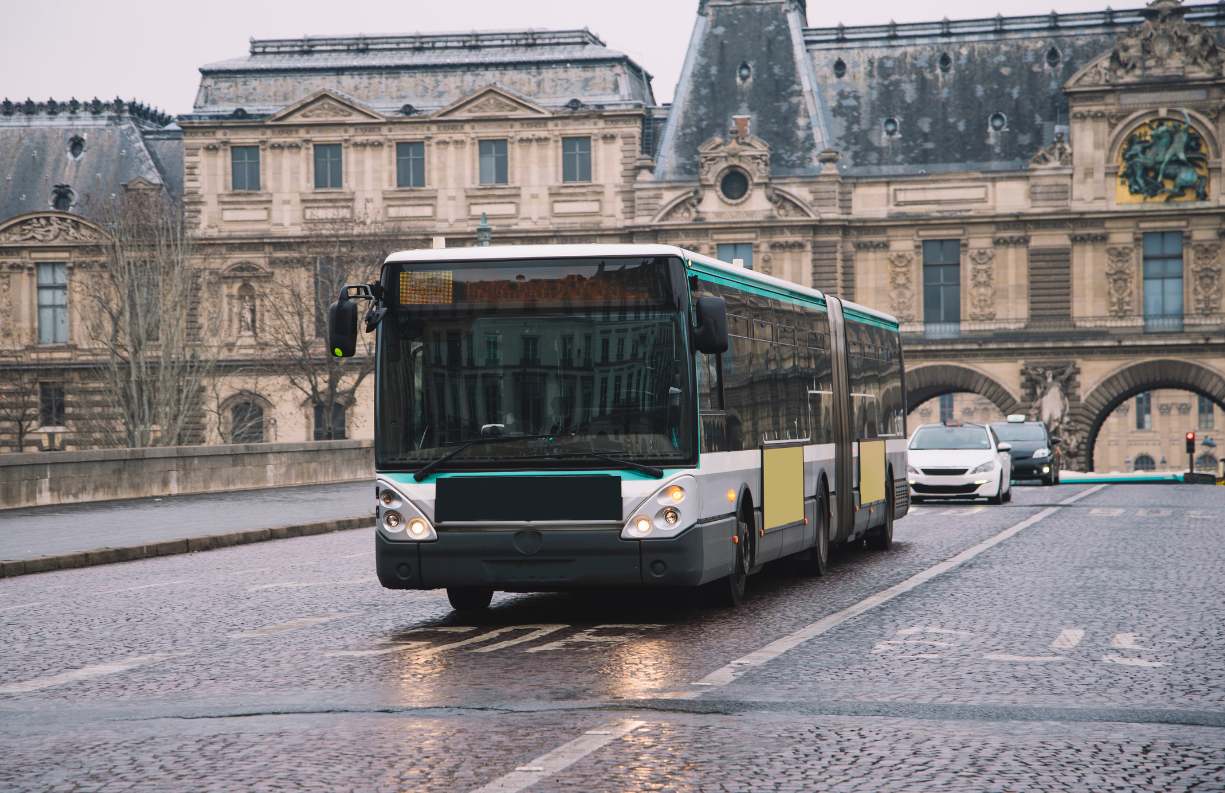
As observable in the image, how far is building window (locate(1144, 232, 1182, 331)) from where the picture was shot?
66.2 metres

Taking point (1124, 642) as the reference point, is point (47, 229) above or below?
above

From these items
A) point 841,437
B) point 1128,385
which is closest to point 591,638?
point 841,437

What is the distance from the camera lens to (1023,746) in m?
8.49

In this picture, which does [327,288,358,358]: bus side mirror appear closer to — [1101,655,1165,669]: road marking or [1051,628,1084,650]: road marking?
[1051,628,1084,650]: road marking

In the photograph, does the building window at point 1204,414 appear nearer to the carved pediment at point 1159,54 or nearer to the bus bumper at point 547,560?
the carved pediment at point 1159,54

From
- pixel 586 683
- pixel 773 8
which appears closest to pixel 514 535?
pixel 586 683

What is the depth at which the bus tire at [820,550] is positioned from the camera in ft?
59.0

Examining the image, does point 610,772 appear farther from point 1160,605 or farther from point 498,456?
point 1160,605

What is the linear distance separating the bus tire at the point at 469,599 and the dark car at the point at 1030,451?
34.3 m

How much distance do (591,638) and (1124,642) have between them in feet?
11.6

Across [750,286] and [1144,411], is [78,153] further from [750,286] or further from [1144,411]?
[1144,411]

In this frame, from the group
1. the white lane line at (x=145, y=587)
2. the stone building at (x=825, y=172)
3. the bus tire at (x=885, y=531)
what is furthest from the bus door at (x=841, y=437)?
the stone building at (x=825, y=172)

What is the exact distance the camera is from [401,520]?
1350 centimetres

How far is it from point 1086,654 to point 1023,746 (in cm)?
350
